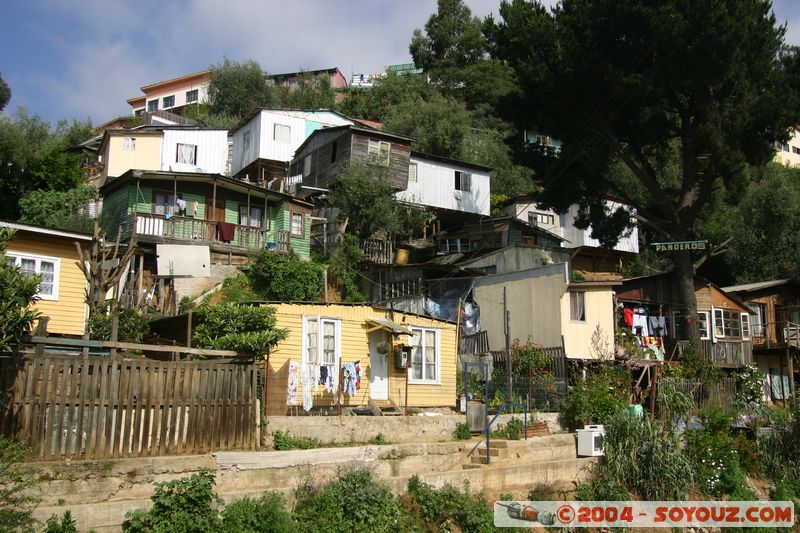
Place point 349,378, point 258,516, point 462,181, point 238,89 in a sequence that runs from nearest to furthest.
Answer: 1. point 258,516
2. point 349,378
3. point 462,181
4. point 238,89

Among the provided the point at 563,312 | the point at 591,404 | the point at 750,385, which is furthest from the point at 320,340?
the point at 750,385

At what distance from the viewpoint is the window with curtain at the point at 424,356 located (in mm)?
21359

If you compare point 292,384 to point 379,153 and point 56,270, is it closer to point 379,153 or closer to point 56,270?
point 56,270

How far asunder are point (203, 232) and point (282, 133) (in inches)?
613

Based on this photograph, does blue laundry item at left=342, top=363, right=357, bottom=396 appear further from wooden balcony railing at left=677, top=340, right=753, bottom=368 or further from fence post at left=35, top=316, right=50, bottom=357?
wooden balcony railing at left=677, top=340, right=753, bottom=368

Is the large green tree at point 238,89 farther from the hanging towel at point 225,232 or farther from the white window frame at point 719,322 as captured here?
the white window frame at point 719,322

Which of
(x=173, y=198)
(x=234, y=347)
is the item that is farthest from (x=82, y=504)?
(x=173, y=198)

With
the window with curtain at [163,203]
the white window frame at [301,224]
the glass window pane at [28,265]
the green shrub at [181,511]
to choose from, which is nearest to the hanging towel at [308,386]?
the green shrub at [181,511]

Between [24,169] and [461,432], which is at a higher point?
[24,169]

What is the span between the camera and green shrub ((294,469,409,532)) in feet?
41.7

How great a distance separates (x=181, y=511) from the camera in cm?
1102

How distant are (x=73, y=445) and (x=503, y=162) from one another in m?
43.6

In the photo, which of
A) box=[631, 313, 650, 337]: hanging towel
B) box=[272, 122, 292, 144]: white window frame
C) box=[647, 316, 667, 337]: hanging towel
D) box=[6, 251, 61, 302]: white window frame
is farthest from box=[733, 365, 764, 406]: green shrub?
box=[272, 122, 292, 144]: white window frame

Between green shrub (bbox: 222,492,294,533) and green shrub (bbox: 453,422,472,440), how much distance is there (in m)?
6.69
